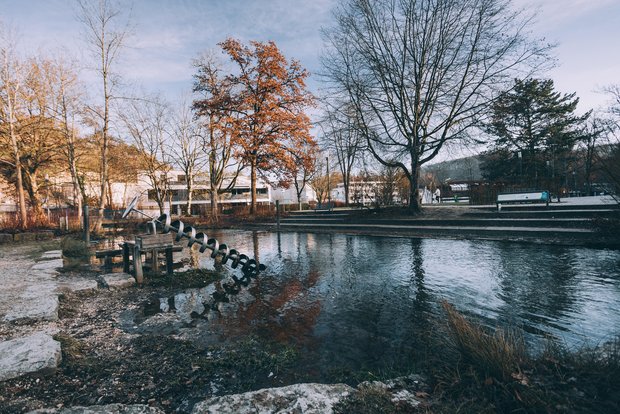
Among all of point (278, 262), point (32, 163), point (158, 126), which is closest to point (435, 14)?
point (278, 262)

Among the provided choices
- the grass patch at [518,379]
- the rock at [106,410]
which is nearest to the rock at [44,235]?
the rock at [106,410]

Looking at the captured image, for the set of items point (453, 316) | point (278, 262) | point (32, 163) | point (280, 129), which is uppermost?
point (280, 129)

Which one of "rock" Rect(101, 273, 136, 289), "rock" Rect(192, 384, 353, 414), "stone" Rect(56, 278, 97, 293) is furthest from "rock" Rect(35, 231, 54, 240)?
"rock" Rect(192, 384, 353, 414)

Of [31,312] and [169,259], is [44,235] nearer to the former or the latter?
[169,259]

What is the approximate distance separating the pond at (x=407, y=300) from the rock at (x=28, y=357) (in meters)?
1.37

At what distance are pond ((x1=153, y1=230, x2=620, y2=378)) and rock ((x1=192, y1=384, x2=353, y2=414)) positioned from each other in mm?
526

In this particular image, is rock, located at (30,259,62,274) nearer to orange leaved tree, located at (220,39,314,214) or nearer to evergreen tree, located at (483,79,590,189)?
orange leaved tree, located at (220,39,314,214)

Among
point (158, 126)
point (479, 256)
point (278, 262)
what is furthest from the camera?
point (158, 126)

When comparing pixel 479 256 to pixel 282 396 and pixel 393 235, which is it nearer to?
pixel 393 235

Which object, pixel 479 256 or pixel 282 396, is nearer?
pixel 282 396

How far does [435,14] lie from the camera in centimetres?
1423

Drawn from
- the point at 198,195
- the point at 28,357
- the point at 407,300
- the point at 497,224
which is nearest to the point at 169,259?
the point at 28,357

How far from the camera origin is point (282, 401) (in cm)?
203

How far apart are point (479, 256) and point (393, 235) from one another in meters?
5.02
